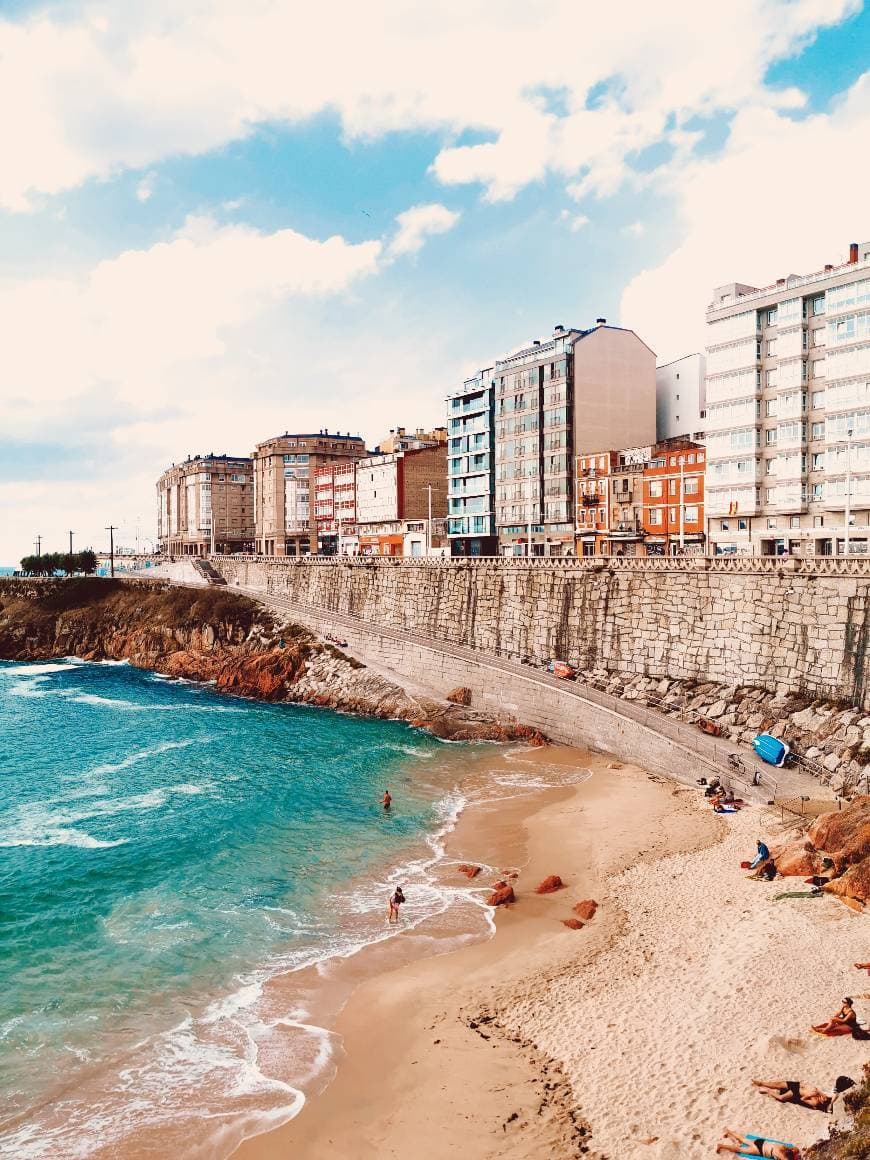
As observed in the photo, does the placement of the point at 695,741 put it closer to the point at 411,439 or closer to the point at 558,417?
the point at 558,417

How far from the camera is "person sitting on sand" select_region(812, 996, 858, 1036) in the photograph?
2052 centimetres

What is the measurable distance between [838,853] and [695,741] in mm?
15549

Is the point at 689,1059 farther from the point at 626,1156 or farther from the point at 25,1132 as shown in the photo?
the point at 25,1132

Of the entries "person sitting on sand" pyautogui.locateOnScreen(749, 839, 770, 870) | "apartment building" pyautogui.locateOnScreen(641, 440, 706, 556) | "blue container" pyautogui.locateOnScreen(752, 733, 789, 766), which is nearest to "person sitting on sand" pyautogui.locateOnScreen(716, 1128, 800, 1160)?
"person sitting on sand" pyautogui.locateOnScreen(749, 839, 770, 870)

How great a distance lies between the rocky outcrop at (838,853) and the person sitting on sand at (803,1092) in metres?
11.7

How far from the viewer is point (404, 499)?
121 m

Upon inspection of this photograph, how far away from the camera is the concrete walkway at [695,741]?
40031 mm

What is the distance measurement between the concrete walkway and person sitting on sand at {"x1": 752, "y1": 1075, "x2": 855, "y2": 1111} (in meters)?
21.3

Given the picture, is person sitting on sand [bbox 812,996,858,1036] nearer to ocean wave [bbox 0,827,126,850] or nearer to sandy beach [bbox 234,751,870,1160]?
sandy beach [bbox 234,751,870,1160]

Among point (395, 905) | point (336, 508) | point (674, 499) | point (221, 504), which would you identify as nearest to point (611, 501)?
point (674, 499)

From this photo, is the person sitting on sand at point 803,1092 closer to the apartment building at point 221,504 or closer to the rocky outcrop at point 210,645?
the rocky outcrop at point 210,645

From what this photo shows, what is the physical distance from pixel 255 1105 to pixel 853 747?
34588 millimetres

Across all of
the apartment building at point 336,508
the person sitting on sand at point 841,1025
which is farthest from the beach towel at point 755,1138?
the apartment building at point 336,508

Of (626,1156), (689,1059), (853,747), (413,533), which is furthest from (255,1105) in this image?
(413,533)
